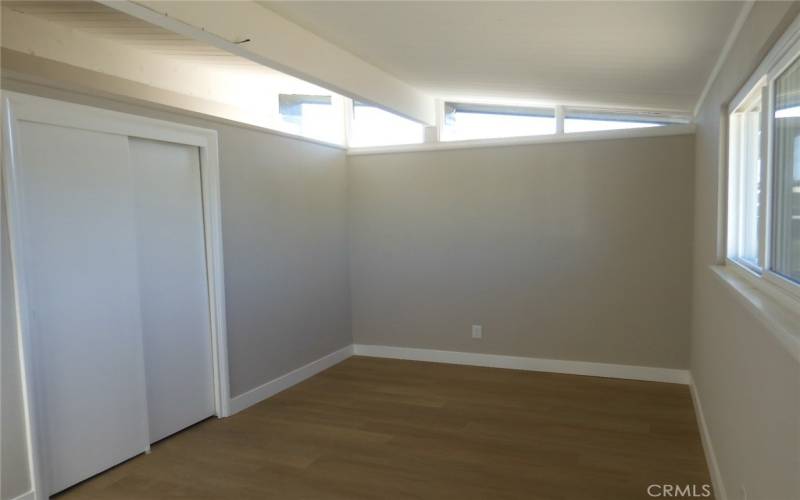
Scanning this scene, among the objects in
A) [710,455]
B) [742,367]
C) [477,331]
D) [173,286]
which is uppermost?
[173,286]

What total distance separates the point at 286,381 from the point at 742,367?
3598 mm

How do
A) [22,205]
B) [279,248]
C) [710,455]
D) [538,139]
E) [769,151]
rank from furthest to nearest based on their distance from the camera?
[538,139] < [279,248] < [710,455] < [22,205] < [769,151]

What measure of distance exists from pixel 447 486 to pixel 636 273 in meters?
2.79

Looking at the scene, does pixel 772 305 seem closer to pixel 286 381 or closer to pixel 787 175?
pixel 787 175

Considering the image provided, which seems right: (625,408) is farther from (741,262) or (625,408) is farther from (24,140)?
(24,140)

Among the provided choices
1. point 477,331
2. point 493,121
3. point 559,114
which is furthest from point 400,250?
point 559,114

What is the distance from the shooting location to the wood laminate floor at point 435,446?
3.01 metres

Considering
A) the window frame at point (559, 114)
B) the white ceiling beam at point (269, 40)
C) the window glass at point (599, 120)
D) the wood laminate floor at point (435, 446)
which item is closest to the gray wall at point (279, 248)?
the wood laminate floor at point (435, 446)

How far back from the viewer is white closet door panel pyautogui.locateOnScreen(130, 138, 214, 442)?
359 centimetres

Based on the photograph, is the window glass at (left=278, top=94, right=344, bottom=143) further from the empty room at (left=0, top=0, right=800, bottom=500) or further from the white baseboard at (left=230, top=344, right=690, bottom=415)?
the white baseboard at (left=230, top=344, right=690, bottom=415)

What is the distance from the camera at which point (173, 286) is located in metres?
3.79

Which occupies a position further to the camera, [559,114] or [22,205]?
[559,114]

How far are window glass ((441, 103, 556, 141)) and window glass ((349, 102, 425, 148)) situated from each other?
37 cm

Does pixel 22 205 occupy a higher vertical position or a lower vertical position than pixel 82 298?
higher
